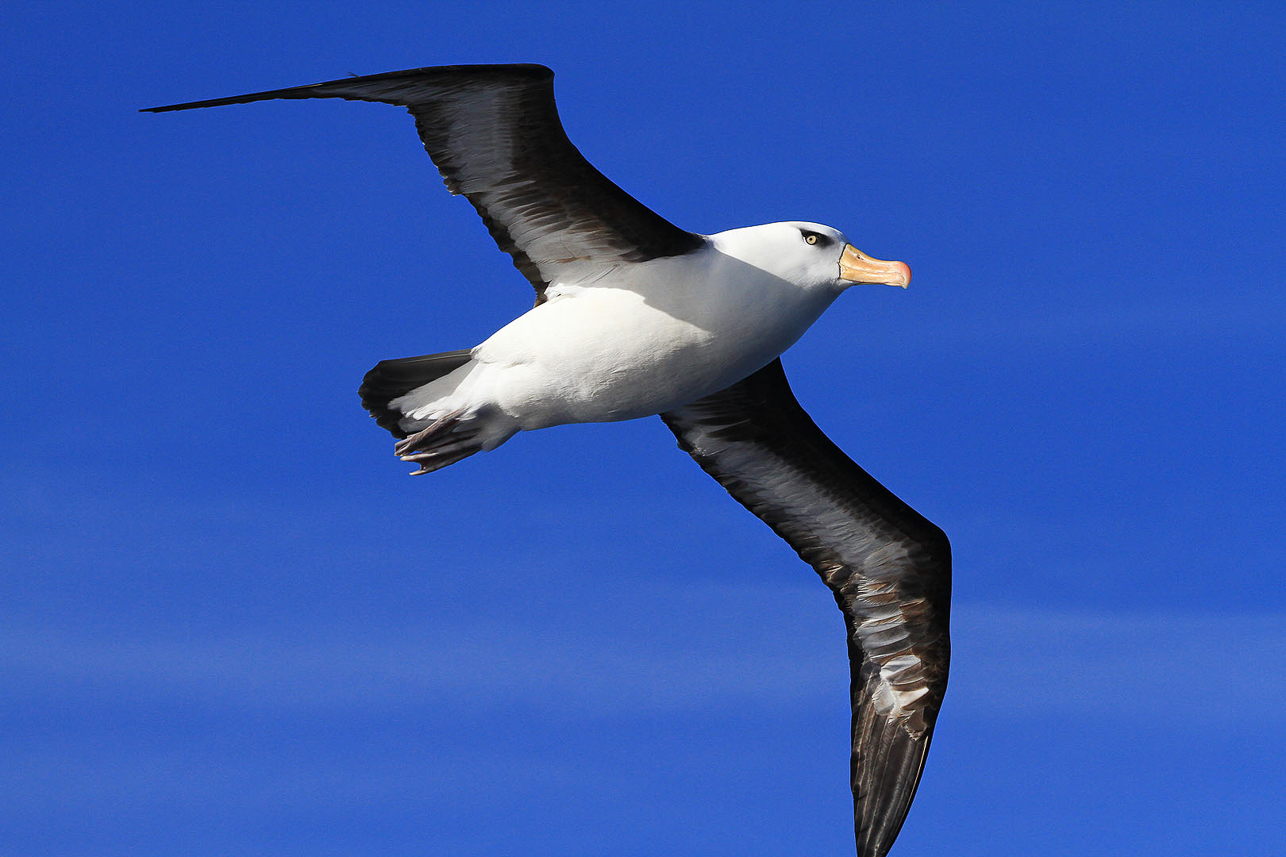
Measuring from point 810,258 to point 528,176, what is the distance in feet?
6.68

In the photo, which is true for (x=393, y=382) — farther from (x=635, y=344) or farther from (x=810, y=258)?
(x=810, y=258)

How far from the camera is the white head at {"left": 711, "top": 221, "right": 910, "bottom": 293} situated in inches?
383

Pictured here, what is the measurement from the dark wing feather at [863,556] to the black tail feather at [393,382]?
2351 mm

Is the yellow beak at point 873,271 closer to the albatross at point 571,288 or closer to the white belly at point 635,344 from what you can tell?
the albatross at point 571,288

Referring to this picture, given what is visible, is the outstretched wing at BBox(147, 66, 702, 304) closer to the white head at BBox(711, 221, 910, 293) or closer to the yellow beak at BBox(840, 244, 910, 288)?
the white head at BBox(711, 221, 910, 293)

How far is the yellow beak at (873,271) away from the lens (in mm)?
9734

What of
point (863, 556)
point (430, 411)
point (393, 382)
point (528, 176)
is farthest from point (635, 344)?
point (863, 556)

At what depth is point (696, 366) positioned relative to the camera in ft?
31.8

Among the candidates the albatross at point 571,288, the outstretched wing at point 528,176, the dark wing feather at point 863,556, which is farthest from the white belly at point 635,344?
the dark wing feather at point 863,556

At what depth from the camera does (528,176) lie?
9.65 m

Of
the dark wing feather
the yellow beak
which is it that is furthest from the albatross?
the dark wing feather

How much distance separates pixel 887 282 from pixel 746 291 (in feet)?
3.31

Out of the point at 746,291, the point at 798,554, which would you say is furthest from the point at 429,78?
the point at 798,554

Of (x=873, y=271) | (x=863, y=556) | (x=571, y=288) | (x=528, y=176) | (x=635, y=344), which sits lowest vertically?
(x=863, y=556)
